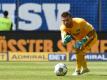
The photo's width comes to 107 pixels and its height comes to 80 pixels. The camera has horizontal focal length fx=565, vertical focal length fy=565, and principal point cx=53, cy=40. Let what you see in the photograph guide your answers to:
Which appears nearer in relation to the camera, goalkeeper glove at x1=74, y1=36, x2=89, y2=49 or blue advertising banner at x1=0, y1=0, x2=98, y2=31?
goalkeeper glove at x1=74, y1=36, x2=89, y2=49

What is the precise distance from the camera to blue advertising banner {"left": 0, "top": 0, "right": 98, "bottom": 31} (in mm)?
27828

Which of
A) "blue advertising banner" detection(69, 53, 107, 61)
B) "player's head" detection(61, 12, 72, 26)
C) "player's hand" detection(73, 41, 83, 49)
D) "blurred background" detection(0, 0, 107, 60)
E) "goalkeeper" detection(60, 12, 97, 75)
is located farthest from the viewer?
"blurred background" detection(0, 0, 107, 60)

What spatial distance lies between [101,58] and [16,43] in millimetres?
3213

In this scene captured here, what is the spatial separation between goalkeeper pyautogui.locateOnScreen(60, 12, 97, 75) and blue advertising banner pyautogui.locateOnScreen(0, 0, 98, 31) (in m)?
14.1

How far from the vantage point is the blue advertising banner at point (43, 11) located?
27828mm

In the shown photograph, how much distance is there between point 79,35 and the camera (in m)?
13.5

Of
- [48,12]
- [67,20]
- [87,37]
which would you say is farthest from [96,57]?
[67,20]

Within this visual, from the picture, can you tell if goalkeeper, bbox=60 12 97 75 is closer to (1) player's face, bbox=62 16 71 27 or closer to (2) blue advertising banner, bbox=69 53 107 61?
(1) player's face, bbox=62 16 71 27

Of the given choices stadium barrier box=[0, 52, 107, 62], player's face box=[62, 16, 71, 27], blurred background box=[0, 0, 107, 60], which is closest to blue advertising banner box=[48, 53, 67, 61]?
stadium barrier box=[0, 52, 107, 62]

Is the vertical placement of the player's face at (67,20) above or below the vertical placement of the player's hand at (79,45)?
above

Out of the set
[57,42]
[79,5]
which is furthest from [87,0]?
[57,42]

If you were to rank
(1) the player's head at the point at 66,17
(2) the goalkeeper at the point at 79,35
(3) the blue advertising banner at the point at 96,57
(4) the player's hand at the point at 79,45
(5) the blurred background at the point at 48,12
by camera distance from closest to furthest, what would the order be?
(1) the player's head at the point at 66,17 < (2) the goalkeeper at the point at 79,35 < (4) the player's hand at the point at 79,45 < (3) the blue advertising banner at the point at 96,57 < (5) the blurred background at the point at 48,12

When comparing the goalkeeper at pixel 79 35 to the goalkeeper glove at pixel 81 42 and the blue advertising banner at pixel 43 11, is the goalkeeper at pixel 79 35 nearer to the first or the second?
the goalkeeper glove at pixel 81 42

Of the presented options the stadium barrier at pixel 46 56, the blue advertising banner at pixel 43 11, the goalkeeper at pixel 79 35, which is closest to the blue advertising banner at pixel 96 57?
the stadium barrier at pixel 46 56
